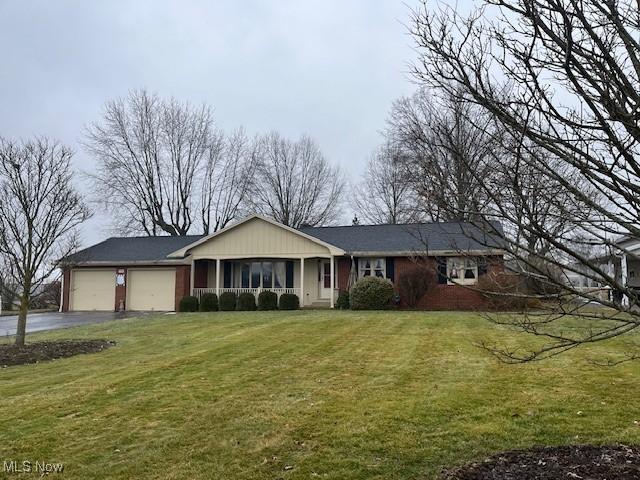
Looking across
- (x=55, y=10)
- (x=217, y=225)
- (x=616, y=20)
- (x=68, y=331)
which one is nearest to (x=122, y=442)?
(x=616, y=20)

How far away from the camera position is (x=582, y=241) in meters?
3.38

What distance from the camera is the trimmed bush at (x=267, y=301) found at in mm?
23578

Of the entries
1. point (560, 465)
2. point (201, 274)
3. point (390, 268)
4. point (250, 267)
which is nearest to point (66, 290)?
point (201, 274)

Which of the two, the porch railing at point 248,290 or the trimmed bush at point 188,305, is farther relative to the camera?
the porch railing at point 248,290

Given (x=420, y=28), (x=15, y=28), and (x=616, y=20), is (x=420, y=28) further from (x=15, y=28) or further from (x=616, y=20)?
(x=15, y=28)

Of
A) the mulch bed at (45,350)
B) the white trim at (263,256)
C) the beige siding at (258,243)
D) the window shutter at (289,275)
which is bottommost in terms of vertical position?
the mulch bed at (45,350)

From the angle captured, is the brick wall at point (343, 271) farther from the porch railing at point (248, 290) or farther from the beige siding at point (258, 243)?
the porch railing at point (248, 290)

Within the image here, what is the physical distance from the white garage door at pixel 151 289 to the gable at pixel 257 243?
212 cm

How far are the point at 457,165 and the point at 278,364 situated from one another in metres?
6.20

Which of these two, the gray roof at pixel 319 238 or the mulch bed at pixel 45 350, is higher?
the gray roof at pixel 319 238

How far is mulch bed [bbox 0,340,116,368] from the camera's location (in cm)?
986

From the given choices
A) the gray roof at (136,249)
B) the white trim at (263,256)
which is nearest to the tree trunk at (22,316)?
the white trim at (263,256)

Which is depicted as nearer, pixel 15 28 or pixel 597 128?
pixel 597 128

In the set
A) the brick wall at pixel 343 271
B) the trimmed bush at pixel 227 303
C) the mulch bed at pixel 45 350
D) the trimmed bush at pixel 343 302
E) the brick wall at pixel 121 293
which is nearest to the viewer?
the mulch bed at pixel 45 350
